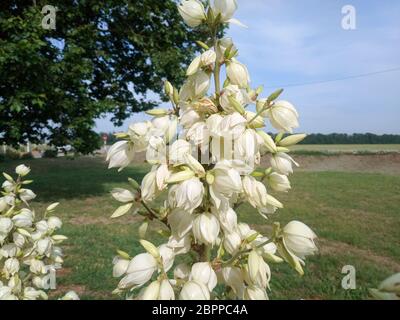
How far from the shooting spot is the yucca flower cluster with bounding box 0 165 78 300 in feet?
5.85

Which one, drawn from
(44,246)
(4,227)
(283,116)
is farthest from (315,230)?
(283,116)

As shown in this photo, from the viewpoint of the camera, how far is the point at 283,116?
104 cm

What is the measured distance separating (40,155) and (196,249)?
3645cm

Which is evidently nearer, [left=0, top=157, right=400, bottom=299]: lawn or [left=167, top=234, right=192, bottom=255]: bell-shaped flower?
[left=167, top=234, right=192, bottom=255]: bell-shaped flower

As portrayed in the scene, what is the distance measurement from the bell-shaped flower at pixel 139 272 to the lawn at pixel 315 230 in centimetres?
347

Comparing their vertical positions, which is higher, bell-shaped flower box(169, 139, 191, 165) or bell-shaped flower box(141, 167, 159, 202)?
bell-shaped flower box(169, 139, 191, 165)

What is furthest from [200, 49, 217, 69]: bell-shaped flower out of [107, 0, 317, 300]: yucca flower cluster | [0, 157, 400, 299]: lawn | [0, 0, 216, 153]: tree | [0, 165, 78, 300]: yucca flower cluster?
[0, 0, 216, 153]: tree

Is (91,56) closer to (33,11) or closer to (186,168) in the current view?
(33,11)

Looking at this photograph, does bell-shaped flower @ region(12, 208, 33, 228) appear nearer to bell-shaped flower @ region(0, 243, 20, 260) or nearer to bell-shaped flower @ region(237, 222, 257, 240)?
bell-shaped flower @ region(0, 243, 20, 260)

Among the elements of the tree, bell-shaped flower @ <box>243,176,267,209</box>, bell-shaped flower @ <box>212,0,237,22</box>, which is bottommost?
bell-shaped flower @ <box>243,176,267,209</box>

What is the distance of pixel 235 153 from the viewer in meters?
0.92

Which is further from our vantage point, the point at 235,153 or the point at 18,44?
the point at 18,44

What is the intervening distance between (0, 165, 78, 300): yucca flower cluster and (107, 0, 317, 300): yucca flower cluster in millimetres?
964
